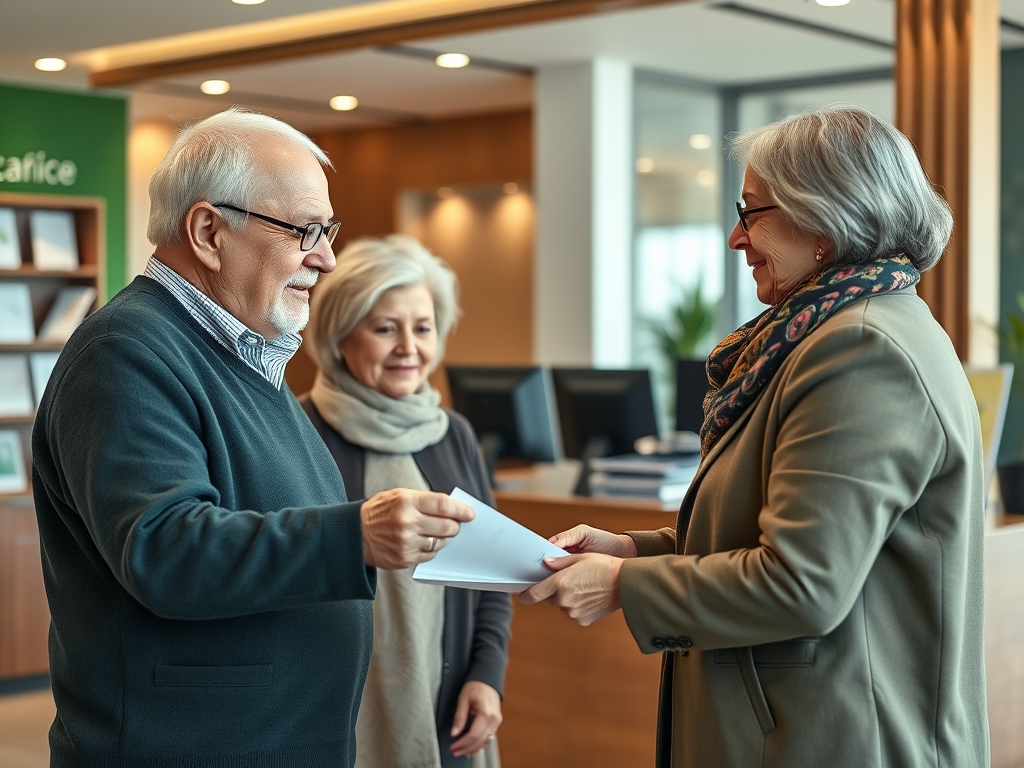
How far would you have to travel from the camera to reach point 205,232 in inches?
74.1

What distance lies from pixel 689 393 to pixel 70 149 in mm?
4642

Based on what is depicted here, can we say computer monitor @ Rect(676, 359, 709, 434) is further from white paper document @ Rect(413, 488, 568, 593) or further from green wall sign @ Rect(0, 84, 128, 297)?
green wall sign @ Rect(0, 84, 128, 297)

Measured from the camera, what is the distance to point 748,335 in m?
1.98

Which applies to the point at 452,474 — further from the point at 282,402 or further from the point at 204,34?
the point at 204,34

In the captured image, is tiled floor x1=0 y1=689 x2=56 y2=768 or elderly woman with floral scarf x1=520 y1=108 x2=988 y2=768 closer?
elderly woman with floral scarf x1=520 y1=108 x2=988 y2=768

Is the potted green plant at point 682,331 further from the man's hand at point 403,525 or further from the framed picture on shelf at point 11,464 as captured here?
the man's hand at point 403,525

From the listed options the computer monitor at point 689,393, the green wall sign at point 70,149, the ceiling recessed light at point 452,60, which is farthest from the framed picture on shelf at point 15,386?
the computer monitor at point 689,393

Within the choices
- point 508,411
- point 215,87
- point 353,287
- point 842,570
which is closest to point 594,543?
point 842,570

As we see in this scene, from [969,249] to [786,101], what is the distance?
4101 millimetres

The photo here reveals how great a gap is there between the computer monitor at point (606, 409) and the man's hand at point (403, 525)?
3354mm

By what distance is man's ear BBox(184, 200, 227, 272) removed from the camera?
187 cm

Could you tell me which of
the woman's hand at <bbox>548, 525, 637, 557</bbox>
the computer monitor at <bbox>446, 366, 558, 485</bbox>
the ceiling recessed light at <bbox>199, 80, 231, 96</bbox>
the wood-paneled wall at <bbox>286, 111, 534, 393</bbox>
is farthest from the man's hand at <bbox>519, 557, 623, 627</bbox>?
the wood-paneled wall at <bbox>286, 111, 534, 393</bbox>

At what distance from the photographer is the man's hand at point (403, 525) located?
1.65 meters

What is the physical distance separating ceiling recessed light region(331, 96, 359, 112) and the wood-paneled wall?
0.88 m
